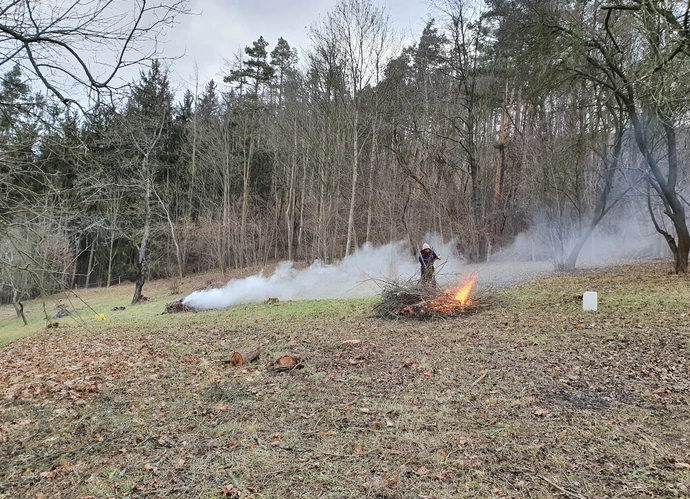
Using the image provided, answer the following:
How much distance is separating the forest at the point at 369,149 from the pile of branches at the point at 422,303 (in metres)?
5.56

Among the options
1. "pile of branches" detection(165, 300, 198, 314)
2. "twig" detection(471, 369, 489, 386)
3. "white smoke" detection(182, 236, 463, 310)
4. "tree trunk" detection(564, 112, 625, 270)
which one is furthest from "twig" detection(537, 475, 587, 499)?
"pile of branches" detection(165, 300, 198, 314)

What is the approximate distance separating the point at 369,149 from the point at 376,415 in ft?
77.6

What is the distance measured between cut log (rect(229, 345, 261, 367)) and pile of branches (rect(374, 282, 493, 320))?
4.12 meters

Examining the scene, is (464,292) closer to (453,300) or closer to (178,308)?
(453,300)

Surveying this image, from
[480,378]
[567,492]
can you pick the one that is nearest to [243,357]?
[480,378]

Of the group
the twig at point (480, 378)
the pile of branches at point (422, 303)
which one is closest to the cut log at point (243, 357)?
the twig at point (480, 378)

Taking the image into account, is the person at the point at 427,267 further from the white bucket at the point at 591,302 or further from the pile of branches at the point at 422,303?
the white bucket at the point at 591,302

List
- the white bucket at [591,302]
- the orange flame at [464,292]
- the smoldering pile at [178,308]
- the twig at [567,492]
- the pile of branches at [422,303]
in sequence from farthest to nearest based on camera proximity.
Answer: the smoldering pile at [178,308] < the orange flame at [464,292] < the pile of branches at [422,303] < the white bucket at [591,302] < the twig at [567,492]

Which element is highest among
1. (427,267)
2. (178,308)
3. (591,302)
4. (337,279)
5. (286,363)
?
(427,267)

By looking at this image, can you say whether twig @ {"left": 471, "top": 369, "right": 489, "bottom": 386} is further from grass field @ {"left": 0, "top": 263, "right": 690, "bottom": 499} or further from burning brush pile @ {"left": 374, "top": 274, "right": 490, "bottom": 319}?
burning brush pile @ {"left": 374, "top": 274, "right": 490, "bottom": 319}

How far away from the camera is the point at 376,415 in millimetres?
4445

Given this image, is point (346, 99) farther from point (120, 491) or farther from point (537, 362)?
point (120, 491)

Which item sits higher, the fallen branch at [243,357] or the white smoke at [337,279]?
the white smoke at [337,279]

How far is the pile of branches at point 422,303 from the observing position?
32.1 feet
